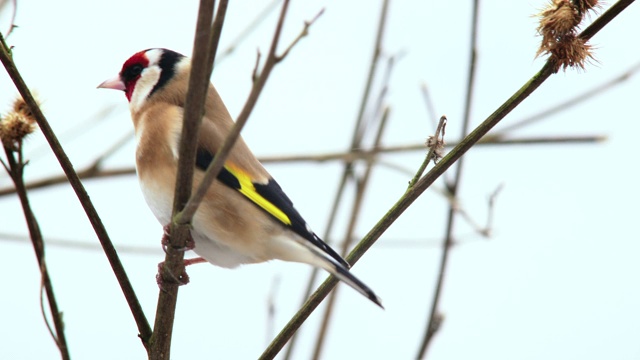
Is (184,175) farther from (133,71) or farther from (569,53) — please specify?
(133,71)

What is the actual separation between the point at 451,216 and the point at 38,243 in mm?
1232

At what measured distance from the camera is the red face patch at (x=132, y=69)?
3764 millimetres

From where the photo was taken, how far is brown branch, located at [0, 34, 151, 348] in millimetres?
1923

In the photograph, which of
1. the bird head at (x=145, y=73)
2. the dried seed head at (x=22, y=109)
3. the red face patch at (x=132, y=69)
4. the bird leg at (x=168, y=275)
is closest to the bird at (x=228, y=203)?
the bird leg at (x=168, y=275)

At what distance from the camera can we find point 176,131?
3016mm

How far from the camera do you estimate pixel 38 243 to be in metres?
2.11

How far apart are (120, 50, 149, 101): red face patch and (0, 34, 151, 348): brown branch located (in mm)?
1731

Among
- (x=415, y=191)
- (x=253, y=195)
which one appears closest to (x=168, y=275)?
(x=415, y=191)

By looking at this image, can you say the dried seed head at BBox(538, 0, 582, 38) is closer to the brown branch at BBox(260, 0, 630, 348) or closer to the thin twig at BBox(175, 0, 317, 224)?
the brown branch at BBox(260, 0, 630, 348)

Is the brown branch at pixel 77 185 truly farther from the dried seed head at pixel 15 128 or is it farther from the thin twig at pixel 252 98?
the thin twig at pixel 252 98

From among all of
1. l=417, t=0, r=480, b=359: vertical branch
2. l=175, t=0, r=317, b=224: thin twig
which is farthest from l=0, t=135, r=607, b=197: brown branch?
l=175, t=0, r=317, b=224: thin twig

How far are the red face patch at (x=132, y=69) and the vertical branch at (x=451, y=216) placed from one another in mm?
1830

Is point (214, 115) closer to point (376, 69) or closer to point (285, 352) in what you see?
point (376, 69)

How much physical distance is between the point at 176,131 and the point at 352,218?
0.83 m
